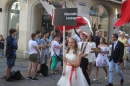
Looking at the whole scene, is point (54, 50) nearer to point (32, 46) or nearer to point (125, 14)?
point (32, 46)

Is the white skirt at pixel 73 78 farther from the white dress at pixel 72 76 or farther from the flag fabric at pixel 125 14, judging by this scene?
the flag fabric at pixel 125 14

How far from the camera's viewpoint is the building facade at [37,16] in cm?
1736

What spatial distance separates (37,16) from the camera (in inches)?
718

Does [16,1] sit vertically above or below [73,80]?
above

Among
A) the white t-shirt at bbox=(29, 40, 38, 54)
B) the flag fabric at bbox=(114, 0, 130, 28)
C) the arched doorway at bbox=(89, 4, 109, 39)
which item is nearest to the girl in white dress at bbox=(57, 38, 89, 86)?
the flag fabric at bbox=(114, 0, 130, 28)

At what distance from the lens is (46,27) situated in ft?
62.4

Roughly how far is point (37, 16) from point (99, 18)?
14.8 feet

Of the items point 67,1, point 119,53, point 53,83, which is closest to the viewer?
point 119,53

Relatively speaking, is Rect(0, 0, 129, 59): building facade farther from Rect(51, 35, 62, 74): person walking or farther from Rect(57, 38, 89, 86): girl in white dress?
Rect(57, 38, 89, 86): girl in white dress

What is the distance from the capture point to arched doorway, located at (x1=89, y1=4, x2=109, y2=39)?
1865 cm

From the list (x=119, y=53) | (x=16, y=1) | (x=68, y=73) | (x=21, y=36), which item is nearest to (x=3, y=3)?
(x=16, y=1)

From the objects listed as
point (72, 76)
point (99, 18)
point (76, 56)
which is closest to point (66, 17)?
point (76, 56)

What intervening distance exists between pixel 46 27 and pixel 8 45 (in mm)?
9529

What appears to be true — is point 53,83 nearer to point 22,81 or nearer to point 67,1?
point 22,81
